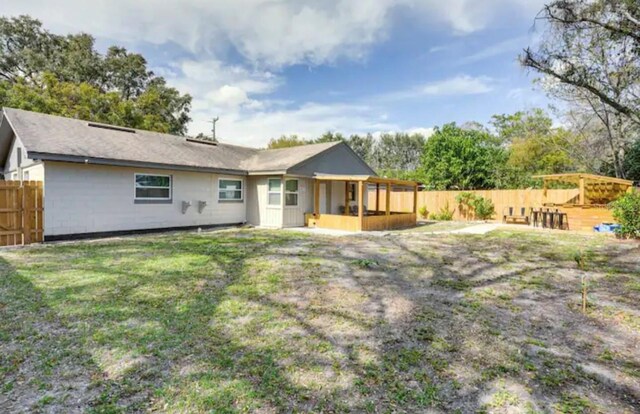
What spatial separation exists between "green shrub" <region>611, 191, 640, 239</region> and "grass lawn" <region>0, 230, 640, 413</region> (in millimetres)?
4860

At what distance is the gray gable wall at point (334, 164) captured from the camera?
47.5 ft

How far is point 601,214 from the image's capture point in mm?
13930

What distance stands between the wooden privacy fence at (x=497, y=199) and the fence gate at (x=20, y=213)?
1736 cm

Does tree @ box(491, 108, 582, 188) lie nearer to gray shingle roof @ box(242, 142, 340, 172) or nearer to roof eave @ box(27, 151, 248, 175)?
gray shingle roof @ box(242, 142, 340, 172)

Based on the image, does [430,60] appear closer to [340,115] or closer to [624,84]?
[624,84]

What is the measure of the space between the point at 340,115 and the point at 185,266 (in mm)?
28169

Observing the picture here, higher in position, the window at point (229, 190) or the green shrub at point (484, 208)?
the window at point (229, 190)

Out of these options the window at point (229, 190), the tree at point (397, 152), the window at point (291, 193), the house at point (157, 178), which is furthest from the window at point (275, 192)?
the tree at point (397, 152)

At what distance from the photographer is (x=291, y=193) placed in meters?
14.4

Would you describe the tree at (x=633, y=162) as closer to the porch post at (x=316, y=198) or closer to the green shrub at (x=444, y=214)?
the green shrub at (x=444, y=214)

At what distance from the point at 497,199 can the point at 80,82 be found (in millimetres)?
32863

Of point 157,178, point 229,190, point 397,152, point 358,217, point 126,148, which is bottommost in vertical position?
point 358,217

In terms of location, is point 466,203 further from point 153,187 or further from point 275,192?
point 153,187

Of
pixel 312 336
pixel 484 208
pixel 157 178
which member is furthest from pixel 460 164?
pixel 312 336
